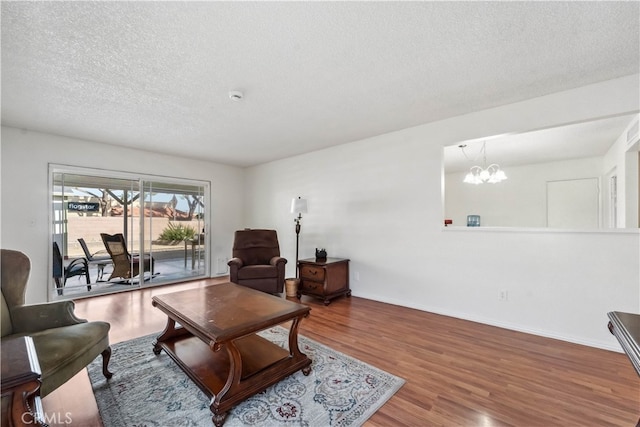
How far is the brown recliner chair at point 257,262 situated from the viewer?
397 cm

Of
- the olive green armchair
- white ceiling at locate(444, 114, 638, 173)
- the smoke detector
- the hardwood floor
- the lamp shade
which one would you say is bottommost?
the hardwood floor

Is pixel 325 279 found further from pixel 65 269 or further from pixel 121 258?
pixel 65 269

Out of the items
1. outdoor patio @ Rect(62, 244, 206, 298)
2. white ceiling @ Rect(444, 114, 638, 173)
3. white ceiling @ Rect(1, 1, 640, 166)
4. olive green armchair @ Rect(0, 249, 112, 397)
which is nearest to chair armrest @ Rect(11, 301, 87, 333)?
olive green armchair @ Rect(0, 249, 112, 397)

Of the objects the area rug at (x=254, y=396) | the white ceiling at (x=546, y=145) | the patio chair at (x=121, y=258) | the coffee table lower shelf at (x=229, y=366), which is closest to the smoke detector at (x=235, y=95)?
the coffee table lower shelf at (x=229, y=366)

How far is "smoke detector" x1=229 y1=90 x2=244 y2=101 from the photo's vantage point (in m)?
2.55

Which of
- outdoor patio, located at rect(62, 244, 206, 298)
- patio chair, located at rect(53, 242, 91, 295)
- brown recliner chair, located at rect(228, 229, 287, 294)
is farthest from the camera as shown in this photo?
outdoor patio, located at rect(62, 244, 206, 298)

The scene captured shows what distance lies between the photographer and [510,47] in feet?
6.33

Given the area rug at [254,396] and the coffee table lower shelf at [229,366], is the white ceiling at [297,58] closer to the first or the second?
the coffee table lower shelf at [229,366]

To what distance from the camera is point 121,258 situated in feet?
14.8

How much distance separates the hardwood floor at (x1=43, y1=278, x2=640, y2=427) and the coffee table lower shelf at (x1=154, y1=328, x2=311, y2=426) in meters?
0.54

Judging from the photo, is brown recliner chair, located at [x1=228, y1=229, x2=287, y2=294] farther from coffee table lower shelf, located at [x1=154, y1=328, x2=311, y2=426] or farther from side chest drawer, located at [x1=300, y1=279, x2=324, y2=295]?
coffee table lower shelf, located at [x1=154, y1=328, x2=311, y2=426]

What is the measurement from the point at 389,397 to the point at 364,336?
0.93 meters

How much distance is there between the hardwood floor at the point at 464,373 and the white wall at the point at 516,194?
164 inches

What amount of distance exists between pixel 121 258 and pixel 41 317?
304 cm
